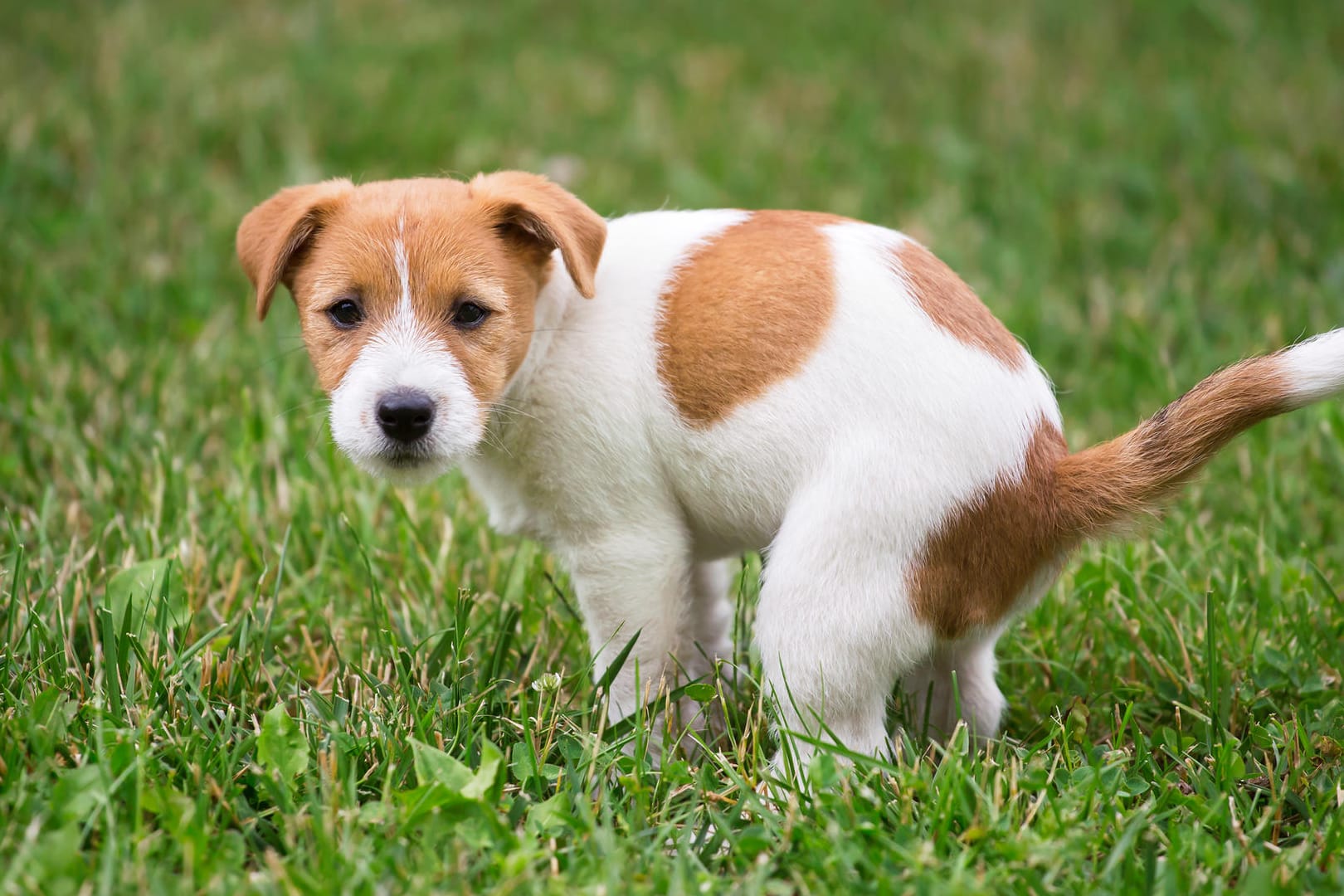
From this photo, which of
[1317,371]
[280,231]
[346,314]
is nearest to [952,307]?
[1317,371]

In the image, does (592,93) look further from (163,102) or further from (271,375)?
(271,375)

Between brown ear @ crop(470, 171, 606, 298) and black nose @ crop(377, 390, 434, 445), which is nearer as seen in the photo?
black nose @ crop(377, 390, 434, 445)

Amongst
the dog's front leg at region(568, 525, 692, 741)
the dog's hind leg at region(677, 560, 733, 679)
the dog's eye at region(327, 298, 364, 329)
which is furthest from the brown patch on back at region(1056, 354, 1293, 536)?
the dog's eye at region(327, 298, 364, 329)

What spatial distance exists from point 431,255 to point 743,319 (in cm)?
73

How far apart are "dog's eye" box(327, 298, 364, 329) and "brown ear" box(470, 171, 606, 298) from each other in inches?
15.0

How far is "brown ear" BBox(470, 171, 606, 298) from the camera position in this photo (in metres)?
2.96

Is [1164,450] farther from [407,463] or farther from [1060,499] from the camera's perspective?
[407,463]

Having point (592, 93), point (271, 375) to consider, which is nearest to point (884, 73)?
point (592, 93)

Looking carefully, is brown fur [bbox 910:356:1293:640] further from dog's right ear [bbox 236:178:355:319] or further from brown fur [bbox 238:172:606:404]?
dog's right ear [bbox 236:178:355:319]

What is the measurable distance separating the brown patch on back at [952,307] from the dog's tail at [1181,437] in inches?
11.8

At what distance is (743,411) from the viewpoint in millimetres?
2957

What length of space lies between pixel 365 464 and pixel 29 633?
1033 mm

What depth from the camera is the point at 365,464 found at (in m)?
2.92

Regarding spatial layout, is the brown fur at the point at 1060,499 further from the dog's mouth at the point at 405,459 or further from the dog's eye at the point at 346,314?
the dog's eye at the point at 346,314
